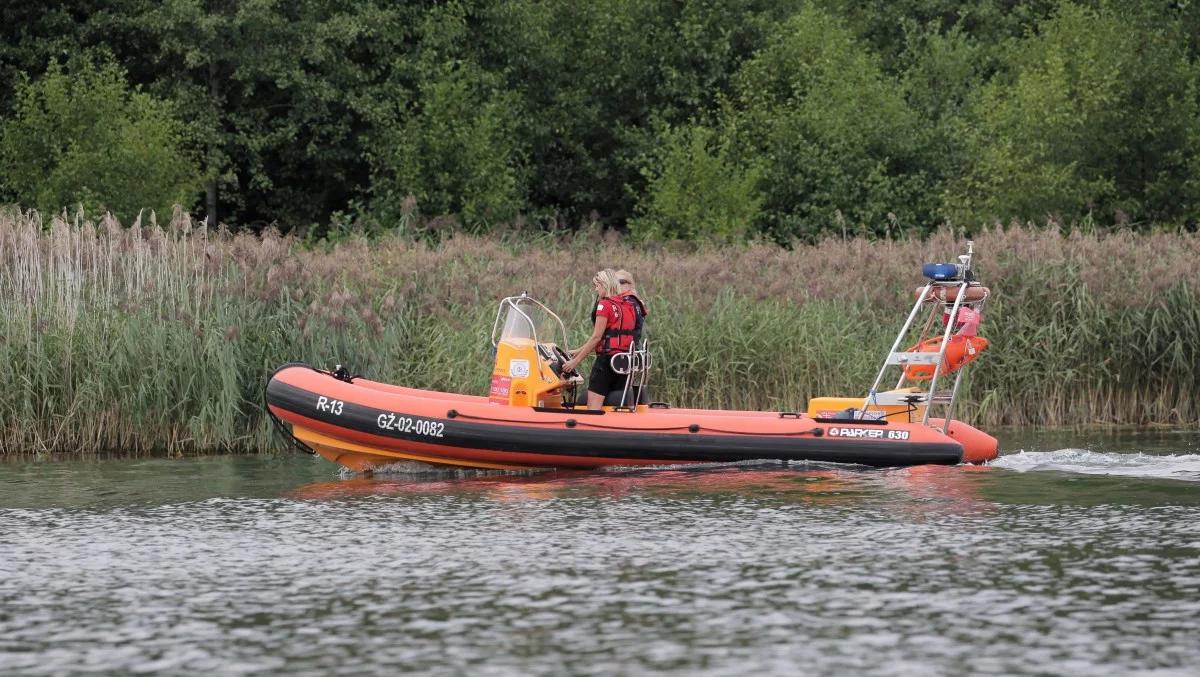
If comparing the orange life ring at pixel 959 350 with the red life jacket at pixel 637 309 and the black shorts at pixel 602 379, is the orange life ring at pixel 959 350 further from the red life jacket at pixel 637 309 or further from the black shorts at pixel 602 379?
the black shorts at pixel 602 379

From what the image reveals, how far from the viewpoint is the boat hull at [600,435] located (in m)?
13.5

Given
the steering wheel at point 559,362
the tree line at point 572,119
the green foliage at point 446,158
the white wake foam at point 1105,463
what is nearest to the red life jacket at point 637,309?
the steering wheel at point 559,362

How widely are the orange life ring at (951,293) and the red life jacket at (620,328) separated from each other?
7.24 feet

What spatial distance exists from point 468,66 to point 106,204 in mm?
8090

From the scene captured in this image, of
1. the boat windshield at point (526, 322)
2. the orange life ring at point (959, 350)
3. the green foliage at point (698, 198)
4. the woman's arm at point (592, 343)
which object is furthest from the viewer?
the green foliage at point (698, 198)

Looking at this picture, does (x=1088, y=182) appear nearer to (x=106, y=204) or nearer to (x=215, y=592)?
(x=106, y=204)

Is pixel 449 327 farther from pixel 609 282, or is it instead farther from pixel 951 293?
pixel 951 293

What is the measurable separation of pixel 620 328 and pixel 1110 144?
1503 centimetres

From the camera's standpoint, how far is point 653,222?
28.2 m

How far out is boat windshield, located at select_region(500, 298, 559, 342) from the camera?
13922 millimetres

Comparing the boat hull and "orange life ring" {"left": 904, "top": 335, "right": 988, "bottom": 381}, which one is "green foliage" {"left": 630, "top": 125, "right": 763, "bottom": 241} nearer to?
"orange life ring" {"left": 904, "top": 335, "right": 988, "bottom": 381}

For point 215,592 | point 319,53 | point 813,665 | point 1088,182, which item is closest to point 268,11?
point 319,53

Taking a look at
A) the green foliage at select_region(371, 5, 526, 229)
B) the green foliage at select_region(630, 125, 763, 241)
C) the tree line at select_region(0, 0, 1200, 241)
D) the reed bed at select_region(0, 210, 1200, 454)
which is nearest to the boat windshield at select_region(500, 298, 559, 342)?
the reed bed at select_region(0, 210, 1200, 454)

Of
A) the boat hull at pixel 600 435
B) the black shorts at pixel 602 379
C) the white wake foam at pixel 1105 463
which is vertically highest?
the black shorts at pixel 602 379
